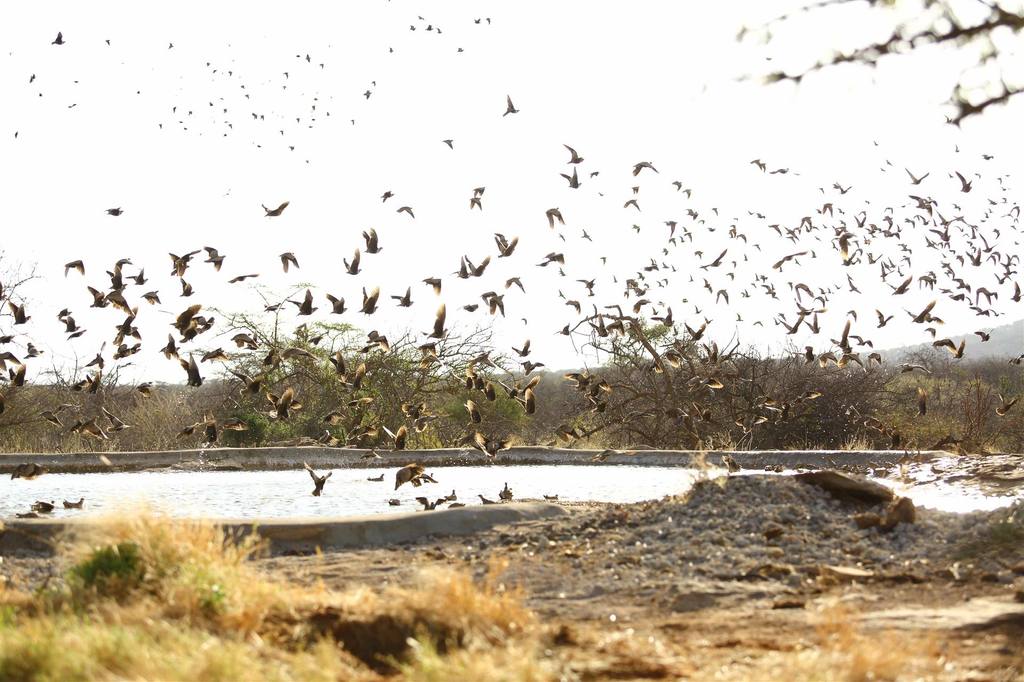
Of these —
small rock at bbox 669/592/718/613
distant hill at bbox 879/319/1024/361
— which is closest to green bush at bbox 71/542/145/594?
small rock at bbox 669/592/718/613

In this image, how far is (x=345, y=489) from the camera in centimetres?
1166

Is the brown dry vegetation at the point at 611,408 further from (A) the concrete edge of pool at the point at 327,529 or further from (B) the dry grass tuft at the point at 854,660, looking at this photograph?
(B) the dry grass tuft at the point at 854,660

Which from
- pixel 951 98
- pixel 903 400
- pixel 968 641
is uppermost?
pixel 951 98

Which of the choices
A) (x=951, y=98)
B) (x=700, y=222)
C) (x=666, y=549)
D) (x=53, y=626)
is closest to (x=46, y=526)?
(x=53, y=626)

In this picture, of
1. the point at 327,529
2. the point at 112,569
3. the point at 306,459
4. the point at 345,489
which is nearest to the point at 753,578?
the point at 327,529

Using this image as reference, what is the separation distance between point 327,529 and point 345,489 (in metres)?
4.07

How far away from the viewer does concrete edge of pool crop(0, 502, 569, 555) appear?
24.8 ft

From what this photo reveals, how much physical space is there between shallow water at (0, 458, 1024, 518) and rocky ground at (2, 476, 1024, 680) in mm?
1149

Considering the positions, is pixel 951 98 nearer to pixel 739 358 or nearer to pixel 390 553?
pixel 390 553

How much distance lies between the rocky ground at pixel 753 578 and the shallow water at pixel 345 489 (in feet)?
3.77

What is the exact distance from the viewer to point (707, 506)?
8047mm

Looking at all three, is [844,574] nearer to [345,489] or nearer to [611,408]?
[345,489]

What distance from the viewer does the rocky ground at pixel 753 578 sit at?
4.38m

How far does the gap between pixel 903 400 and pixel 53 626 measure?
17447mm
